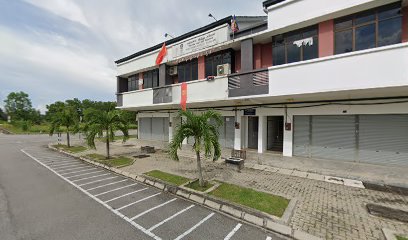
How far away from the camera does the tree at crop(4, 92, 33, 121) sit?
68.0 metres

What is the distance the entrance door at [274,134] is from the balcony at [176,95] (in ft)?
16.0

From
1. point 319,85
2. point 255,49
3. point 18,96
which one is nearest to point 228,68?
point 255,49

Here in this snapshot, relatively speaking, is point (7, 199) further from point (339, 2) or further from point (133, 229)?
point (339, 2)

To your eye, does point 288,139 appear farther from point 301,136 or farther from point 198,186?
point 198,186

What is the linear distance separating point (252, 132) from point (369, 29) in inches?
349

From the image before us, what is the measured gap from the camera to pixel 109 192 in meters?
7.55

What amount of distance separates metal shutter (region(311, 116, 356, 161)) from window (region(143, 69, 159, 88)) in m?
13.6

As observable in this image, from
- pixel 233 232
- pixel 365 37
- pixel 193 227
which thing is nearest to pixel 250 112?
pixel 365 37

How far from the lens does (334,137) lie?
36.2ft

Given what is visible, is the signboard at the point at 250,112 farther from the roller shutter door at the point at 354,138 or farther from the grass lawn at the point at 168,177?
the grass lawn at the point at 168,177

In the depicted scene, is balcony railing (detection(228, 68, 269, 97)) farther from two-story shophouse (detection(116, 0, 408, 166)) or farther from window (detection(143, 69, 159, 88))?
window (detection(143, 69, 159, 88))

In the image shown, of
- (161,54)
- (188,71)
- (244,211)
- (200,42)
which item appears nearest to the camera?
(244,211)

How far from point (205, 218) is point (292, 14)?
1028 cm

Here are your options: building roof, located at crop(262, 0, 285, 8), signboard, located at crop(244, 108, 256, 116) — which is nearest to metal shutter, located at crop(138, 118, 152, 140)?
signboard, located at crop(244, 108, 256, 116)
